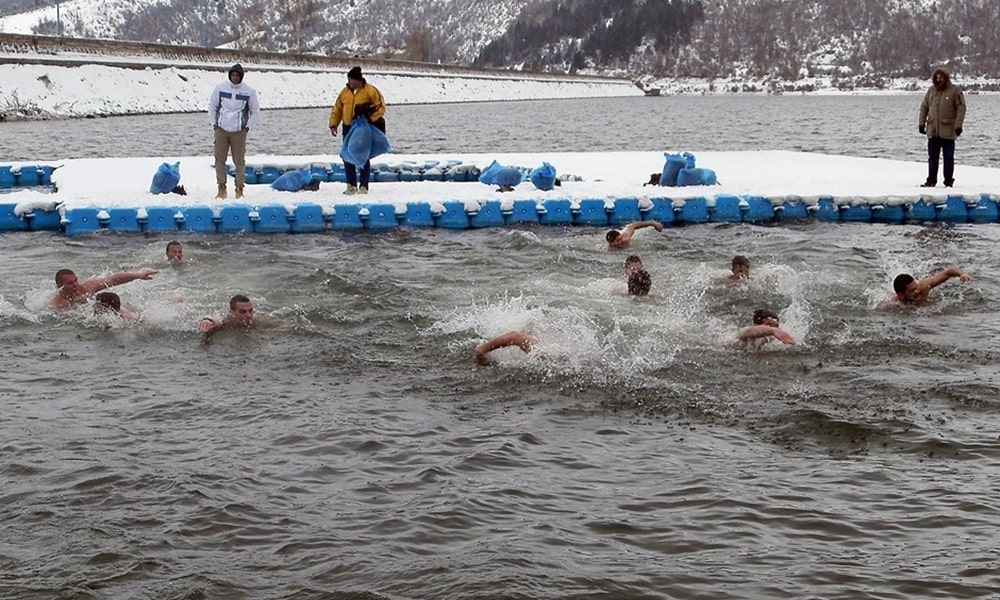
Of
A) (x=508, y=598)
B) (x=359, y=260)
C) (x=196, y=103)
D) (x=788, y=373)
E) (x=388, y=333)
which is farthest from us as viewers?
(x=196, y=103)

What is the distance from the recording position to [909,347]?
1086cm

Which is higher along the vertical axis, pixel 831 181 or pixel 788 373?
pixel 831 181

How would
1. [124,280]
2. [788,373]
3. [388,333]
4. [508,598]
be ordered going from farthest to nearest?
[124,280] < [388,333] < [788,373] < [508,598]

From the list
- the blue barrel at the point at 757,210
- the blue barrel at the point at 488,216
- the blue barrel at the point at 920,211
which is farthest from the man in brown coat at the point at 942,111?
the blue barrel at the point at 488,216

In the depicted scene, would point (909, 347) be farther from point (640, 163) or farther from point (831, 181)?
point (640, 163)

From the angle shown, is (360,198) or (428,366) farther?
(360,198)

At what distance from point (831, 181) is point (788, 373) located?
38.3ft

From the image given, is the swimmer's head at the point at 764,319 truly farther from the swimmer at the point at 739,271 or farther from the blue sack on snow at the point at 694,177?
the blue sack on snow at the point at 694,177

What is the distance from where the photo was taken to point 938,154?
19.0 m

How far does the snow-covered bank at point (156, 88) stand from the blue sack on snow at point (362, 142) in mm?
36744

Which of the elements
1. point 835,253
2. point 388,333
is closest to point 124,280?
point 388,333

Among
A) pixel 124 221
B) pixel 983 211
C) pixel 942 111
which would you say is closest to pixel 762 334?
pixel 942 111

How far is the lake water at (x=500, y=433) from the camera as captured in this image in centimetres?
626

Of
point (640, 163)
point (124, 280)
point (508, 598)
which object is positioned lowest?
point (508, 598)
